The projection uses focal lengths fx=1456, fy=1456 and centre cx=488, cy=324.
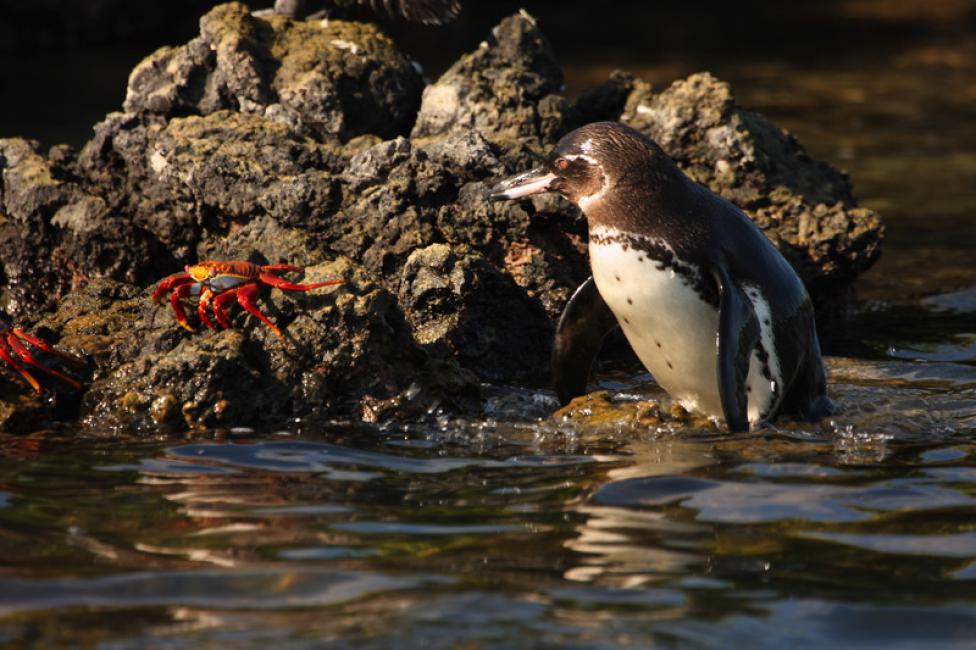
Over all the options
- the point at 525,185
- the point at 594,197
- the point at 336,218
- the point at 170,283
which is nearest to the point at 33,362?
the point at 170,283

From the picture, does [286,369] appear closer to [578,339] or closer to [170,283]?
[170,283]

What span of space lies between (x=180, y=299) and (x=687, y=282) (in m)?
2.19

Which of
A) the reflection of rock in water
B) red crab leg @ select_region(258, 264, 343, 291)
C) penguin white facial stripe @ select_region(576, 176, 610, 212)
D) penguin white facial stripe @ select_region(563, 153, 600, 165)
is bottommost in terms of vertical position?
the reflection of rock in water

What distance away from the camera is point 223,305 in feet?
20.3

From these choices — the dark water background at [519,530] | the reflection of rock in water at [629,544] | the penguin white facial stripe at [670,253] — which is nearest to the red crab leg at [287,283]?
the dark water background at [519,530]

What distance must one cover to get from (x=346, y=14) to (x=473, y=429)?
3476 mm

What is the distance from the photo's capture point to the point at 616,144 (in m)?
6.42

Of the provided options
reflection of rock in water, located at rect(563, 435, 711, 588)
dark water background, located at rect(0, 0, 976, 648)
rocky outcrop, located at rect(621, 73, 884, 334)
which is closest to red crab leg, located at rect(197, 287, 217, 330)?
dark water background, located at rect(0, 0, 976, 648)

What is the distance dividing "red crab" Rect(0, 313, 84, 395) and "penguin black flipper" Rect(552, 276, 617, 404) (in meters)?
2.13

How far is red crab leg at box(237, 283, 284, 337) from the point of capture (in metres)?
6.12

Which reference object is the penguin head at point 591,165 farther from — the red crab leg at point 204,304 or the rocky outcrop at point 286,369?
the red crab leg at point 204,304

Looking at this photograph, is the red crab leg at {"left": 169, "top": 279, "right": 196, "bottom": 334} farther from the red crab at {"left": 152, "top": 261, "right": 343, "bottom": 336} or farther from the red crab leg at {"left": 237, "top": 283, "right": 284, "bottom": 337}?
the red crab leg at {"left": 237, "top": 283, "right": 284, "bottom": 337}

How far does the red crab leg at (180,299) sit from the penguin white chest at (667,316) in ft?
5.82

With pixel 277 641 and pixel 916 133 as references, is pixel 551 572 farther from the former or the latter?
pixel 916 133
